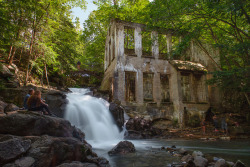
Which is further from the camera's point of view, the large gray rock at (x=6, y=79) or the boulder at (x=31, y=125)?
the large gray rock at (x=6, y=79)

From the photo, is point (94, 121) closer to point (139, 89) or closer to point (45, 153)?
point (139, 89)

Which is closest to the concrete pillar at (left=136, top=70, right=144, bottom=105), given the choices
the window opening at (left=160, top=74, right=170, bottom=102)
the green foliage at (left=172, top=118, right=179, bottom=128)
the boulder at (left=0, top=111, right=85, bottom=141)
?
the green foliage at (left=172, top=118, right=179, bottom=128)

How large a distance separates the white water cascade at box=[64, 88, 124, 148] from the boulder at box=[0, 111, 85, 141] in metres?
5.18

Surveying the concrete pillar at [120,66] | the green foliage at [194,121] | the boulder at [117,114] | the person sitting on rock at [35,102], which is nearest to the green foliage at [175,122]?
the green foliage at [194,121]

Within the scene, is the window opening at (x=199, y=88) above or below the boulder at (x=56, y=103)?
above

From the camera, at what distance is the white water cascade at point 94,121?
1027 cm

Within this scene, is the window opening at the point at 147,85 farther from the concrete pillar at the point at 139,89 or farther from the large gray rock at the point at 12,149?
the large gray rock at the point at 12,149

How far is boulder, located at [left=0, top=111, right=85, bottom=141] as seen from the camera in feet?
13.2

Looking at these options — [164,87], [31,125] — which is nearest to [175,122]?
[164,87]

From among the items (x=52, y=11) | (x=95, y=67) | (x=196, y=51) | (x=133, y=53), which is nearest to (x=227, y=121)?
(x=196, y=51)

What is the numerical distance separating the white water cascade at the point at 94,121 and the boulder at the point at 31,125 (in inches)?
204

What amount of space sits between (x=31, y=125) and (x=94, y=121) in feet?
23.4

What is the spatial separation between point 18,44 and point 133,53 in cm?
974

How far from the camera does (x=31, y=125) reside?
4297mm
